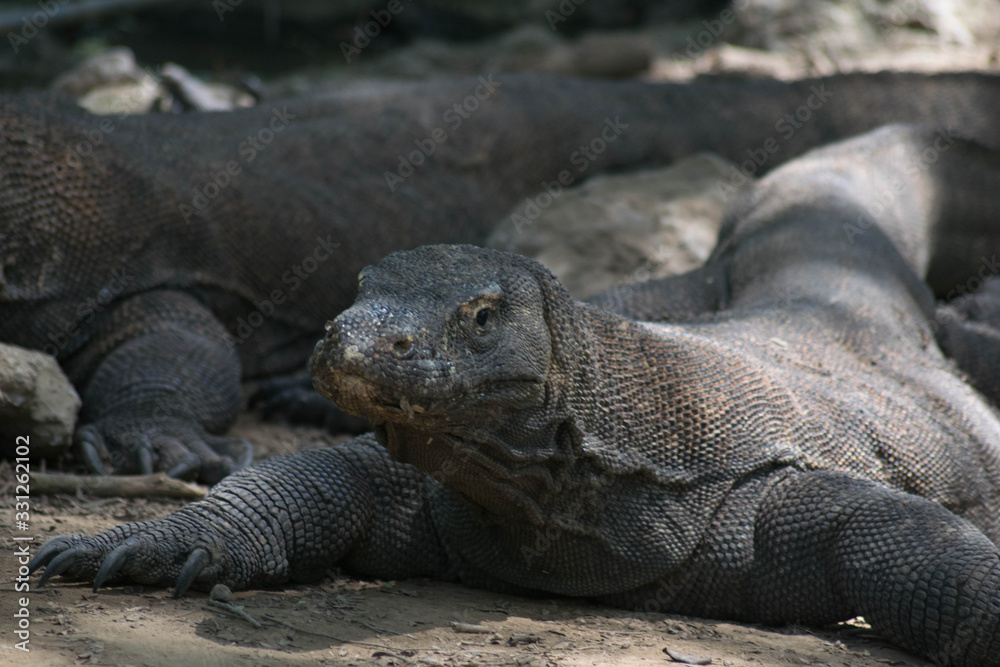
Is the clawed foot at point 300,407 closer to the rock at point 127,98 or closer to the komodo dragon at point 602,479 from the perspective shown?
the komodo dragon at point 602,479

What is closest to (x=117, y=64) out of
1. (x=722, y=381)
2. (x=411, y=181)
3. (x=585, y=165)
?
(x=411, y=181)

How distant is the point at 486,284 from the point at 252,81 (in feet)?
22.2

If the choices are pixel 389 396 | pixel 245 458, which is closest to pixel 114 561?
pixel 389 396

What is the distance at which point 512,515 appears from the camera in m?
3.36

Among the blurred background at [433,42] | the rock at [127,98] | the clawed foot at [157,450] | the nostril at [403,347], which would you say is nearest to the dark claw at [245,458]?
the clawed foot at [157,450]

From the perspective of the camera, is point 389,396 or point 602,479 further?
point 602,479

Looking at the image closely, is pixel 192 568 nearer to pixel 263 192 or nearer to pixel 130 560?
pixel 130 560

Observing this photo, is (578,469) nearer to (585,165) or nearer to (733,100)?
(585,165)

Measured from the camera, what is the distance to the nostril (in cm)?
273

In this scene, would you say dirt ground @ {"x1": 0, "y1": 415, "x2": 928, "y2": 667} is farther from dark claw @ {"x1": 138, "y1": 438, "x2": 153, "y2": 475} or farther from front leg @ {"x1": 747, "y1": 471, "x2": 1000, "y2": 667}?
dark claw @ {"x1": 138, "y1": 438, "x2": 153, "y2": 475}

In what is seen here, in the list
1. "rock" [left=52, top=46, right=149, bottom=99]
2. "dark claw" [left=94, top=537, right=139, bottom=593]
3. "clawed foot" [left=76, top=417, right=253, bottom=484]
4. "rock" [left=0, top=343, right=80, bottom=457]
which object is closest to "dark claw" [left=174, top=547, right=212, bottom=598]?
"dark claw" [left=94, top=537, right=139, bottom=593]

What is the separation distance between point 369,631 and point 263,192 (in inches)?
169

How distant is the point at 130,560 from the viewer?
10.6ft

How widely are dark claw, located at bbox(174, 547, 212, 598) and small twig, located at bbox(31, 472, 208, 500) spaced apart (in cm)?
128
